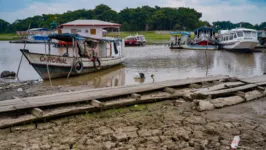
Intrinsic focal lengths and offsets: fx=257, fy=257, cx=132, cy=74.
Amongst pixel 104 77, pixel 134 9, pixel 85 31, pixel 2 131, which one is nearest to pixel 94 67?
pixel 104 77

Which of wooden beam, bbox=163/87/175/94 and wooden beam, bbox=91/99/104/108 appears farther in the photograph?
wooden beam, bbox=163/87/175/94

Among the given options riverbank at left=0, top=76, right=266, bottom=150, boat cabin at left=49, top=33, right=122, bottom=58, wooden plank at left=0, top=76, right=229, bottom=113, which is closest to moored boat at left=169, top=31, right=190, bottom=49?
boat cabin at left=49, top=33, right=122, bottom=58

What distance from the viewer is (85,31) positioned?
99.0 feet

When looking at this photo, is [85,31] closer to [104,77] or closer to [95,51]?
[95,51]

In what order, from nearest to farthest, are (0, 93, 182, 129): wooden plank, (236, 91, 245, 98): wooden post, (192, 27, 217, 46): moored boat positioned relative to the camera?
(0, 93, 182, 129): wooden plank
(236, 91, 245, 98): wooden post
(192, 27, 217, 46): moored boat

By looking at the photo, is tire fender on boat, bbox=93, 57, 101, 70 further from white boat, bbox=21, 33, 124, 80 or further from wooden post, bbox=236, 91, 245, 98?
wooden post, bbox=236, 91, 245, 98

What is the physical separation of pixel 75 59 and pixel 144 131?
34.4 feet

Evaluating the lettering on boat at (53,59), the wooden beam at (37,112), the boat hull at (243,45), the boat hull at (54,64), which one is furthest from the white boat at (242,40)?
the wooden beam at (37,112)

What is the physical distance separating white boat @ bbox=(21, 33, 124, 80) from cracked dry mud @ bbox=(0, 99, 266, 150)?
6885 millimetres

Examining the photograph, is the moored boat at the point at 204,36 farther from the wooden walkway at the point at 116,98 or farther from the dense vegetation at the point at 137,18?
the dense vegetation at the point at 137,18

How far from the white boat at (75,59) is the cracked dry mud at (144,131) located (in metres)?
6.88

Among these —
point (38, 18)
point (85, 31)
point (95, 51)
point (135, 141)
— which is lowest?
point (135, 141)

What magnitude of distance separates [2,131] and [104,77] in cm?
1081

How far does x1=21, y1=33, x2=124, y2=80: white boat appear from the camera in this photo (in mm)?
13570
